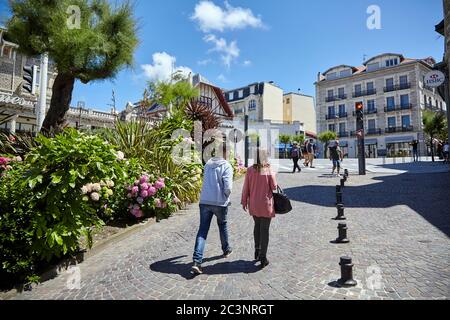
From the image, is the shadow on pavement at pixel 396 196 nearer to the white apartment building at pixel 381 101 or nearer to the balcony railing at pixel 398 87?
the white apartment building at pixel 381 101

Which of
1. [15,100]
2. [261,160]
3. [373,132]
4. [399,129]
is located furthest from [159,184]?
[373,132]

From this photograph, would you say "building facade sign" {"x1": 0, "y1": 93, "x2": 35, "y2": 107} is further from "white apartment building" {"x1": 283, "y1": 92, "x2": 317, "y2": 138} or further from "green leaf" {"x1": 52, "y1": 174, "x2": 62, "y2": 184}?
"white apartment building" {"x1": 283, "y1": 92, "x2": 317, "y2": 138}

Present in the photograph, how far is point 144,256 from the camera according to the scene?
15.1ft

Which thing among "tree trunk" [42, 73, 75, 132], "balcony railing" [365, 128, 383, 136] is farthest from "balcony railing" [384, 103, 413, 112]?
"tree trunk" [42, 73, 75, 132]

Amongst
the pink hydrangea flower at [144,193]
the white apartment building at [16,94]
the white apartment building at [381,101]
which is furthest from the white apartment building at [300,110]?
the pink hydrangea flower at [144,193]

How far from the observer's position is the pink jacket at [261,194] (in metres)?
3.89

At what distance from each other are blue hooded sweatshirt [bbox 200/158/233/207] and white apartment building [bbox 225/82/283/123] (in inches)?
1929

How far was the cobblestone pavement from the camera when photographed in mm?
3275

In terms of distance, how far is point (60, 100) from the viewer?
26.4ft

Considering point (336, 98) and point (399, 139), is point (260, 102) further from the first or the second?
point (399, 139)

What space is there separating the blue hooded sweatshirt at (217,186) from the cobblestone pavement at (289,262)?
0.91m

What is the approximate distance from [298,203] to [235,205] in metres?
1.75
